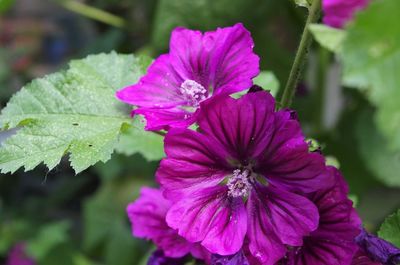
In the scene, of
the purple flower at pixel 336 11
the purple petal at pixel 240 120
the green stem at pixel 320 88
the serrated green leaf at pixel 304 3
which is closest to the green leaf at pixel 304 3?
the serrated green leaf at pixel 304 3

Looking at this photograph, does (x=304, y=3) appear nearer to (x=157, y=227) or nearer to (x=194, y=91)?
(x=194, y=91)

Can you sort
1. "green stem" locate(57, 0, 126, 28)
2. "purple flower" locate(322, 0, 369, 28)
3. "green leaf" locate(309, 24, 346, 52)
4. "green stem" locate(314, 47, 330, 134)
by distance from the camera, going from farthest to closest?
"green stem" locate(57, 0, 126, 28), "green stem" locate(314, 47, 330, 134), "purple flower" locate(322, 0, 369, 28), "green leaf" locate(309, 24, 346, 52)

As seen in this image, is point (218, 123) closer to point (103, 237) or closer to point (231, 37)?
point (231, 37)

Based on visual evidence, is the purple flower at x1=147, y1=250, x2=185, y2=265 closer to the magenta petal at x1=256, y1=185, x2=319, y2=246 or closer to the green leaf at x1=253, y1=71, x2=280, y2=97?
the magenta petal at x1=256, y1=185, x2=319, y2=246

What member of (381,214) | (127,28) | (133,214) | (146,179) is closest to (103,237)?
(146,179)

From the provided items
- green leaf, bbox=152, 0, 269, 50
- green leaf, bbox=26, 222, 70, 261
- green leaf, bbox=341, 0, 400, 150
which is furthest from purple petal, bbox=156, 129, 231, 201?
green leaf, bbox=26, 222, 70, 261

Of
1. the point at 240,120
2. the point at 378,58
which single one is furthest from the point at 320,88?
the point at 378,58
